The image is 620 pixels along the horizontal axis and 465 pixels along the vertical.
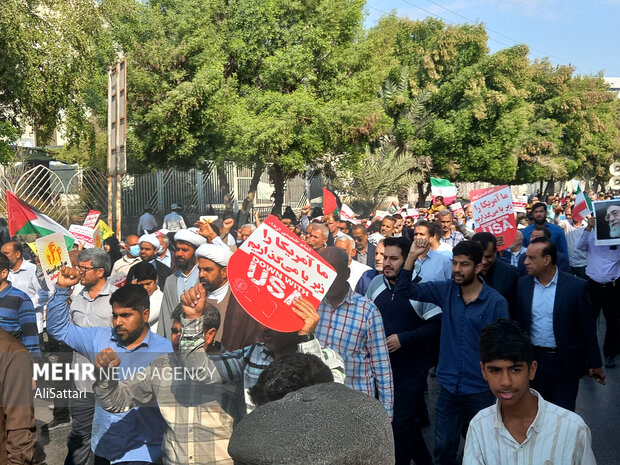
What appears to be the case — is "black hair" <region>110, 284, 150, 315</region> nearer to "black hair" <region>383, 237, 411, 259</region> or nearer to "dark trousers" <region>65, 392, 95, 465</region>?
"dark trousers" <region>65, 392, 95, 465</region>

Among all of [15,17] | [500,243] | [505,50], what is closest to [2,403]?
[500,243]

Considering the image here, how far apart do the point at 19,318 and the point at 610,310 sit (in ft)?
21.7

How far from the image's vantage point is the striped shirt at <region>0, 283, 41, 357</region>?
18.3 feet

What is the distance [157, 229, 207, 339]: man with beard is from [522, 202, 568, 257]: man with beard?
13.5 ft

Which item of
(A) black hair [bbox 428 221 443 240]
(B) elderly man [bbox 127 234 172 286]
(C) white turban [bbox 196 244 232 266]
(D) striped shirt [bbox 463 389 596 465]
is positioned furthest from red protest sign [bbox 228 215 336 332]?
(B) elderly man [bbox 127 234 172 286]

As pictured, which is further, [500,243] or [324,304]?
[500,243]

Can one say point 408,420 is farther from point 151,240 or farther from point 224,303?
point 151,240

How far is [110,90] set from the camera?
12688 mm

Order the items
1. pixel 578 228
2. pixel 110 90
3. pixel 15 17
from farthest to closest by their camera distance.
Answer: pixel 15 17 < pixel 110 90 < pixel 578 228

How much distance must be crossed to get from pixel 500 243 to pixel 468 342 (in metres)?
3.85

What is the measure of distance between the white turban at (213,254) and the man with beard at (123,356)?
0.95 metres

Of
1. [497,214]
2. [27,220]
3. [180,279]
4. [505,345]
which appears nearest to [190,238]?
[180,279]

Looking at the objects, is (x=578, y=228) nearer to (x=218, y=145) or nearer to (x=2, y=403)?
(x=2, y=403)

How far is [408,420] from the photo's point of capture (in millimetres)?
4938
